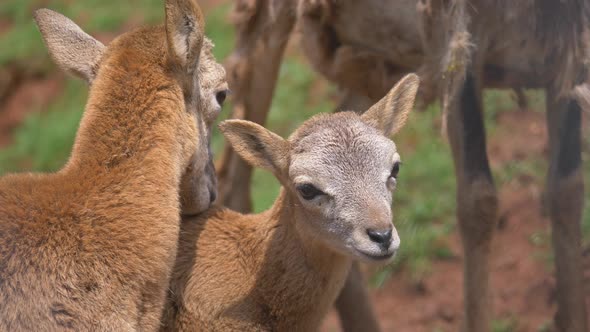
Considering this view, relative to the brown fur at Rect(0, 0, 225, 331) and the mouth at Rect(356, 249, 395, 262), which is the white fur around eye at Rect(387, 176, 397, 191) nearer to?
the mouth at Rect(356, 249, 395, 262)

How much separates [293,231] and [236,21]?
9.77ft

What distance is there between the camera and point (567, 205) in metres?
6.52

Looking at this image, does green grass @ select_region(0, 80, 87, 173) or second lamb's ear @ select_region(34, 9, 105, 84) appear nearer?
second lamb's ear @ select_region(34, 9, 105, 84)

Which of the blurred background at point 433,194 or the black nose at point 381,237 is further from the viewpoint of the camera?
the blurred background at point 433,194

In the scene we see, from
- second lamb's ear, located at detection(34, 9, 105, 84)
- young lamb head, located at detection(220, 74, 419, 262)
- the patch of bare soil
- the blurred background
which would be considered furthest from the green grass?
young lamb head, located at detection(220, 74, 419, 262)

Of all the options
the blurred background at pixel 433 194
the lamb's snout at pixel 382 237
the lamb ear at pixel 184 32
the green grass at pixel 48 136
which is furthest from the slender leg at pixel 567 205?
the green grass at pixel 48 136

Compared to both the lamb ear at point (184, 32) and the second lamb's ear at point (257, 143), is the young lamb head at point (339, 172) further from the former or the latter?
the lamb ear at point (184, 32)

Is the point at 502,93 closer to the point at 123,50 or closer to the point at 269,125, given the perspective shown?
the point at 269,125

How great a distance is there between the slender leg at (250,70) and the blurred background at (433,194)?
22.1 inches

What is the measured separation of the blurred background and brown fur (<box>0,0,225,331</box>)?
282 centimetres

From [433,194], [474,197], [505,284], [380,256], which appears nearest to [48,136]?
[433,194]

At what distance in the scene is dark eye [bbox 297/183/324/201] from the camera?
5035 mm

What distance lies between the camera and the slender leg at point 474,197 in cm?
612

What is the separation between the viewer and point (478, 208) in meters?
6.12
